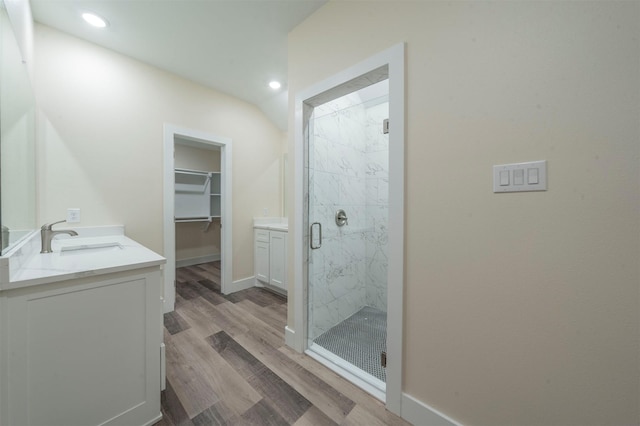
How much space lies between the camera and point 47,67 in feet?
6.14

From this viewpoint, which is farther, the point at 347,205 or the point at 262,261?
the point at 262,261

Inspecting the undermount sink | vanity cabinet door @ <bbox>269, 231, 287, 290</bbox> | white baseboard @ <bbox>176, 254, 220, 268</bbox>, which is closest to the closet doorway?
white baseboard @ <bbox>176, 254, 220, 268</bbox>

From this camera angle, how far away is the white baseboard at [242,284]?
3061mm

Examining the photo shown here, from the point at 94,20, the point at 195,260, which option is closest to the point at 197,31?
the point at 94,20

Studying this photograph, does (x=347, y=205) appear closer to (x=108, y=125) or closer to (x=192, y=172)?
(x=108, y=125)

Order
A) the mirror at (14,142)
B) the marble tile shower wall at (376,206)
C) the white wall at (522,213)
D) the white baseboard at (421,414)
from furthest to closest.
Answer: the marble tile shower wall at (376,206), the white baseboard at (421,414), the mirror at (14,142), the white wall at (522,213)

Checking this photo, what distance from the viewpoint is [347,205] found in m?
2.45

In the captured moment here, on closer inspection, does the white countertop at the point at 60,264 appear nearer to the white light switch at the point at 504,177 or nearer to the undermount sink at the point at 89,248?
the undermount sink at the point at 89,248

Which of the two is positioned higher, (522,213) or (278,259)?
(522,213)

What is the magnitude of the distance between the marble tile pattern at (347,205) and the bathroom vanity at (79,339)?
1.09m

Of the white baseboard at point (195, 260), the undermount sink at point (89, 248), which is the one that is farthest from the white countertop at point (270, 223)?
the white baseboard at point (195, 260)

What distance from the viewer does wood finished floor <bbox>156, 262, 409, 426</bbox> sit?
4.20ft

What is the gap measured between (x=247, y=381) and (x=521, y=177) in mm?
1898

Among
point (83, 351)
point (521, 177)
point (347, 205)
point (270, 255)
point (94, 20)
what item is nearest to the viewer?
point (521, 177)
